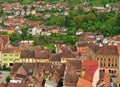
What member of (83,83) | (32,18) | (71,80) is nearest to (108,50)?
(71,80)

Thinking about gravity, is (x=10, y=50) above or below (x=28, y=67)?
below

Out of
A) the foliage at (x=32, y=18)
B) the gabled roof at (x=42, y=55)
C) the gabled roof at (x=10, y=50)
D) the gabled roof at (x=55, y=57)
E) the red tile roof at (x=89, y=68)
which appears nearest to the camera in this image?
the red tile roof at (x=89, y=68)

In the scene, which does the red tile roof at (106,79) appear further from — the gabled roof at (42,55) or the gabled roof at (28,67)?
the gabled roof at (42,55)

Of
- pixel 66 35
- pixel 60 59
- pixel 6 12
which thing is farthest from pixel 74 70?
pixel 6 12

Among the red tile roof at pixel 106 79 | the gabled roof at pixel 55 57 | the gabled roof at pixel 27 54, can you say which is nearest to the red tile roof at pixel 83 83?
the red tile roof at pixel 106 79

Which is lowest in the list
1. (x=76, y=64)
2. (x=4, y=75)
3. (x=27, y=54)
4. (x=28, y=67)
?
(x=4, y=75)

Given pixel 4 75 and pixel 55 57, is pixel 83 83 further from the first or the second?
pixel 55 57

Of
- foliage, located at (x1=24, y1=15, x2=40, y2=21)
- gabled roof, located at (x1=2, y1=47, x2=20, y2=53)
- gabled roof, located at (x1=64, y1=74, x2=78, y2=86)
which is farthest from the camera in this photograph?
foliage, located at (x1=24, y1=15, x2=40, y2=21)

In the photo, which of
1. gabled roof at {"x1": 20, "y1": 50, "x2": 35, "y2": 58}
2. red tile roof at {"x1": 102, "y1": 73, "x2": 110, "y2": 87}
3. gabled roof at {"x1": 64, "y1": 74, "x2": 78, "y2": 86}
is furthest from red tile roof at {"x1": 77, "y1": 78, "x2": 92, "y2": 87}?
gabled roof at {"x1": 20, "y1": 50, "x2": 35, "y2": 58}

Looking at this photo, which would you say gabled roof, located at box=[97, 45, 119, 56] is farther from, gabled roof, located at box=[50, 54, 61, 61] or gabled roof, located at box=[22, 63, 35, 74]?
gabled roof, located at box=[22, 63, 35, 74]

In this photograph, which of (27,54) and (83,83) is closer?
(83,83)

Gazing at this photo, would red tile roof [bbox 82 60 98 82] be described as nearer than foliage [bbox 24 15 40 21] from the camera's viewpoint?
Yes
